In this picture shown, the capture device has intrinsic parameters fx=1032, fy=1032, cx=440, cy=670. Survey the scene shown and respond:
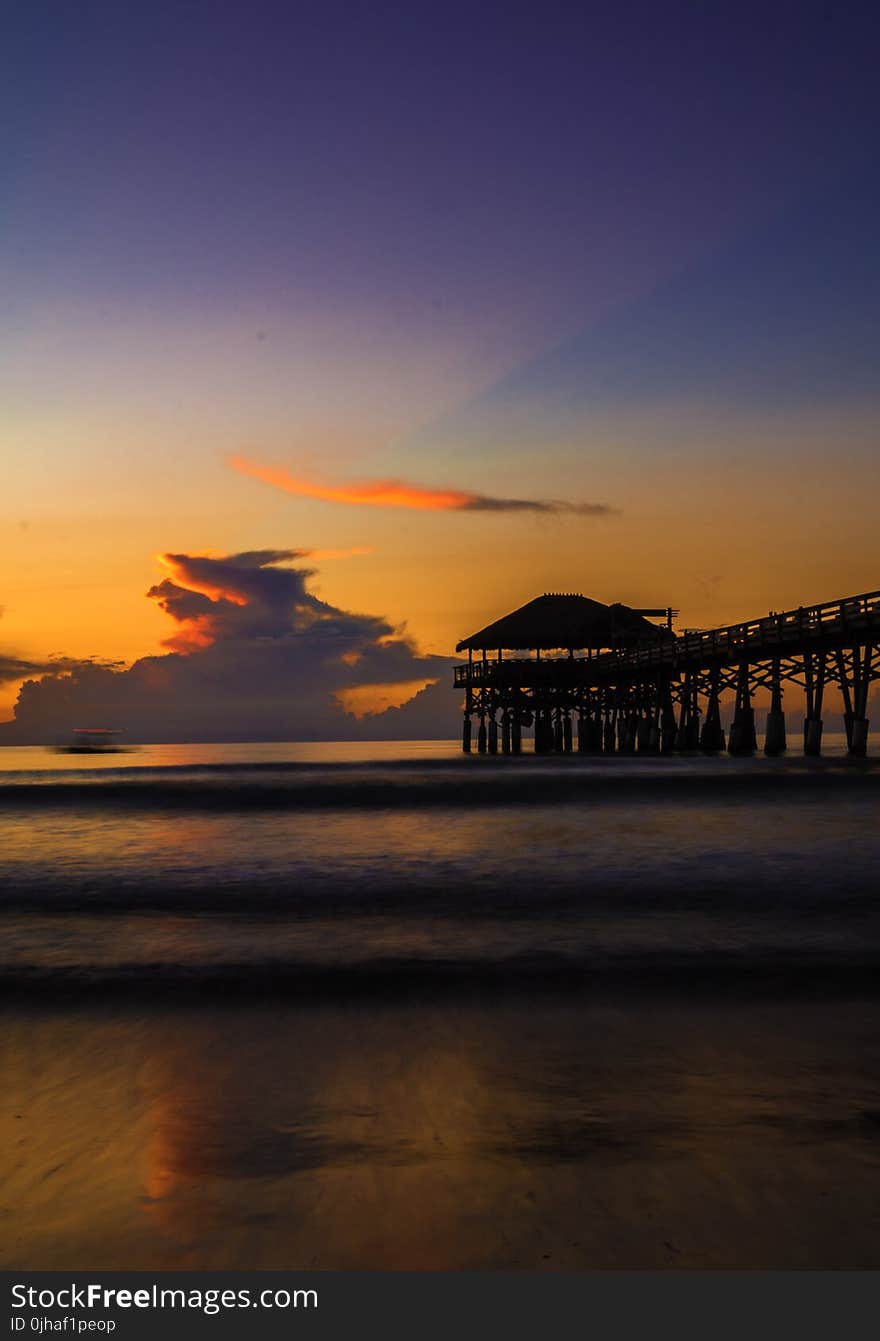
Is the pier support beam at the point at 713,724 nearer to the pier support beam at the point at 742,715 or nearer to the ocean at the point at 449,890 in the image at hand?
the pier support beam at the point at 742,715

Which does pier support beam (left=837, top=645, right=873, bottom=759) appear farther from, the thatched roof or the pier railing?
the thatched roof

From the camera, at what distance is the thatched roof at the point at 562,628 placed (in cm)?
6781

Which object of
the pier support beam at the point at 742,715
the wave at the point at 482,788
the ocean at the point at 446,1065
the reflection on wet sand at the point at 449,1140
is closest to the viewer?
the reflection on wet sand at the point at 449,1140

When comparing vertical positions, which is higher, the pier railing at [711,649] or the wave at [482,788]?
the pier railing at [711,649]

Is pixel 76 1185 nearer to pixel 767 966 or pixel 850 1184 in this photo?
pixel 850 1184

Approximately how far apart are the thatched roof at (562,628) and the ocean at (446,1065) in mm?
52481

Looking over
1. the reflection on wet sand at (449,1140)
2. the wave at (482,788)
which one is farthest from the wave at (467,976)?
the wave at (482,788)

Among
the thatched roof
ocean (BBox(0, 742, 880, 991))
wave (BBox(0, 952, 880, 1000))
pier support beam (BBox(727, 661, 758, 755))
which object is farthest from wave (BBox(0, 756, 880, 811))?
the thatched roof

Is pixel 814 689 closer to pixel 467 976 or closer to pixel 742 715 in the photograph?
pixel 742 715

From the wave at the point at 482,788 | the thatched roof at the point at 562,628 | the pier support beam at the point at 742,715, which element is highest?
the thatched roof at the point at 562,628

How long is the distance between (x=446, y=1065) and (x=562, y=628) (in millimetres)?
63042

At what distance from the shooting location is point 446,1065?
593cm

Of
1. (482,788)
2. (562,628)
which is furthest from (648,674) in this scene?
(482,788)

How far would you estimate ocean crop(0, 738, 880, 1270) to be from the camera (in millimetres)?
3816
